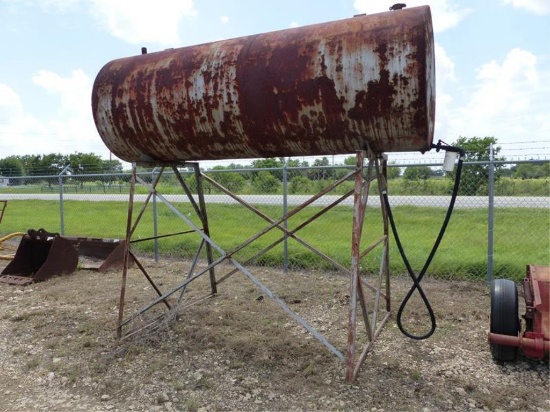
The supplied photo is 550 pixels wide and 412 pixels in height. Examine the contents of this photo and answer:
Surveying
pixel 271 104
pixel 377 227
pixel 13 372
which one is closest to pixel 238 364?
pixel 13 372

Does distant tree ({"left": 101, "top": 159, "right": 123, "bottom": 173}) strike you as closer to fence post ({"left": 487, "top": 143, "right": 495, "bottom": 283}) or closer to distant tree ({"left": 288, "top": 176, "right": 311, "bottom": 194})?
distant tree ({"left": 288, "top": 176, "right": 311, "bottom": 194})

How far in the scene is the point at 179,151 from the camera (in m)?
3.95

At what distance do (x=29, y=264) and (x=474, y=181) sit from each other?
7581mm

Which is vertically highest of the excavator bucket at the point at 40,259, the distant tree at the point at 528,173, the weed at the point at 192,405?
the distant tree at the point at 528,173

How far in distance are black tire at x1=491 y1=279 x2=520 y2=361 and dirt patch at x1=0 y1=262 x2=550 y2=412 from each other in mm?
124

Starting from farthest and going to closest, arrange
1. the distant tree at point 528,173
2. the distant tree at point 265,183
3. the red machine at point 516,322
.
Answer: the distant tree at point 265,183 → the distant tree at point 528,173 → the red machine at point 516,322

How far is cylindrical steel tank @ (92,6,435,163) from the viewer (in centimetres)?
296

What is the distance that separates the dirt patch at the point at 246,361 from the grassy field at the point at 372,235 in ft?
3.86

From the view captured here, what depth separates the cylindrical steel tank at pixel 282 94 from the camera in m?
2.96

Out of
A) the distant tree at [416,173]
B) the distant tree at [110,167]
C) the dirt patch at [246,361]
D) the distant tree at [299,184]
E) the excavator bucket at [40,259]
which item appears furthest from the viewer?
the distant tree at [110,167]

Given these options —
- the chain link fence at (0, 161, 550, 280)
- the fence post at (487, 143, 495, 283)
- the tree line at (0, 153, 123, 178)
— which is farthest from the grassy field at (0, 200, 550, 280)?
the tree line at (0, 153, 123, 178)

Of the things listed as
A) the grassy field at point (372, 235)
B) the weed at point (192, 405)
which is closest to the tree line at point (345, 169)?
the grassy field at point (372, 235)

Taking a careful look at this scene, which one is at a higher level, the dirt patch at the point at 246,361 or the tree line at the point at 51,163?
the tree line at the point at 51,163

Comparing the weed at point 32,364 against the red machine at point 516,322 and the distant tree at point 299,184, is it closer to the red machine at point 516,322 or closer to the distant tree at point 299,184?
the red machine at point 516,322
